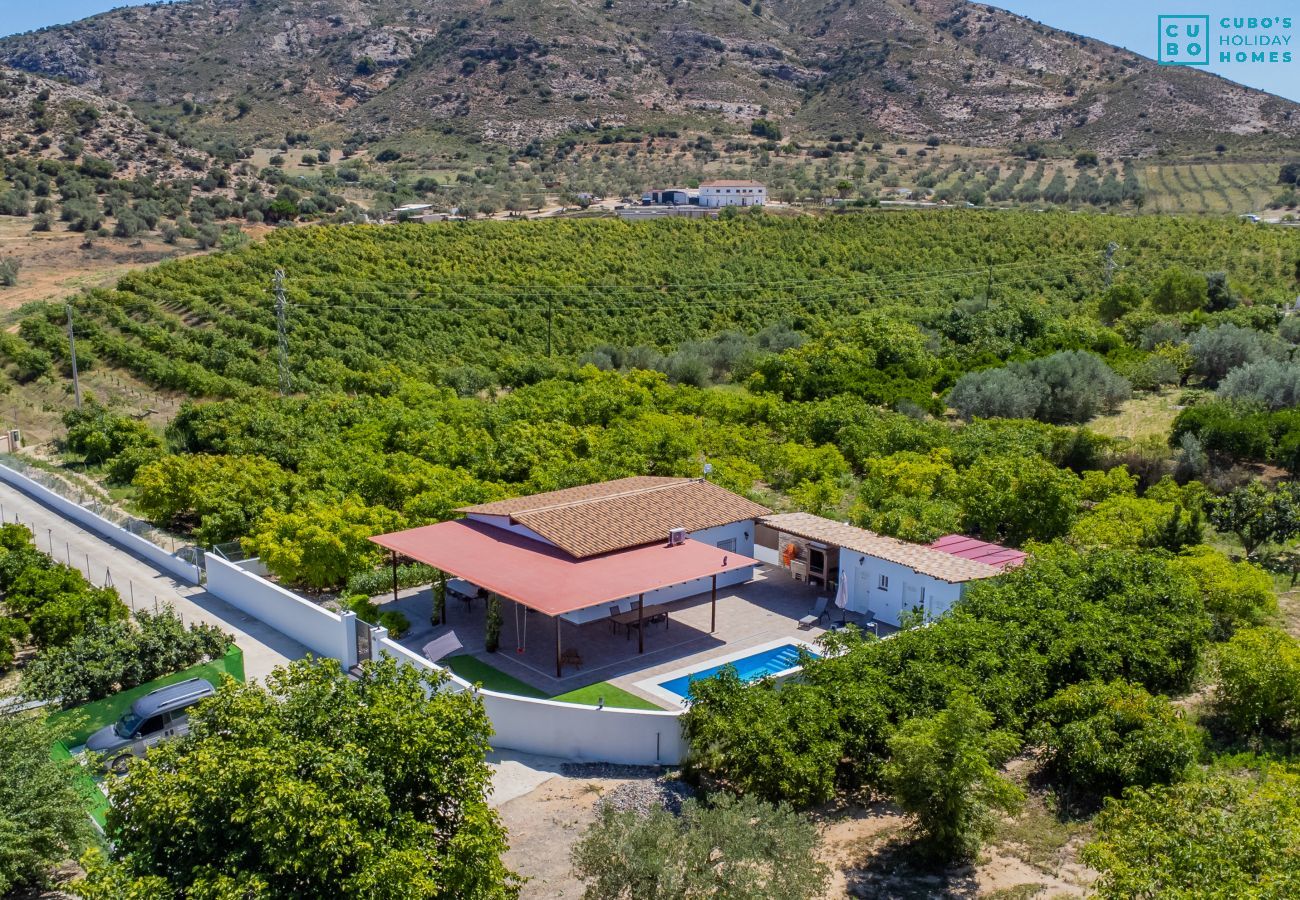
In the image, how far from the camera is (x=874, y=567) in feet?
77.5

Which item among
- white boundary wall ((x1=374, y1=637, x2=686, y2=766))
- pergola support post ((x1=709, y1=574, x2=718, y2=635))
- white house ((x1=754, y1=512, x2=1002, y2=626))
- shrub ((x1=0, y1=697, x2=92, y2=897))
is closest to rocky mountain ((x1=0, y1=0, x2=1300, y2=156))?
white house ((x1=754, y1=512, x2=1002, y2=626))

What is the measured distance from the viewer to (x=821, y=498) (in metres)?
29.4

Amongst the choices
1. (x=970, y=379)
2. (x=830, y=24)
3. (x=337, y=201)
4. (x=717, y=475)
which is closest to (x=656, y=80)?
(x=830, y=24)

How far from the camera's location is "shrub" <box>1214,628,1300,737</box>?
17.9 meters

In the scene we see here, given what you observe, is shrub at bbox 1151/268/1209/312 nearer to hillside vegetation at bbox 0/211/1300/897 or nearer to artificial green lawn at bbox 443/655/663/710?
hillside vegetation at bbox 0/211/1300/897

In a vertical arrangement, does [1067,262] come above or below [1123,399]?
above

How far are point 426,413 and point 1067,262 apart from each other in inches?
1835

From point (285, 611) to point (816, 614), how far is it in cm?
1170

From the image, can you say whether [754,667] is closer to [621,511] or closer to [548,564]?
[548,564]

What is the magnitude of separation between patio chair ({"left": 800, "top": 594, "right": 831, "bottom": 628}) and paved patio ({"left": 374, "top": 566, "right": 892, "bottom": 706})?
0.14 m

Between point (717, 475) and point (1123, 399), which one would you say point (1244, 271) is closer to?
point (1123, 399)

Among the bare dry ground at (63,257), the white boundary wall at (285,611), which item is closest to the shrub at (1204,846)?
the white boundary wall at (285,611)

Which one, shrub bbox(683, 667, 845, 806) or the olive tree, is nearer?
the olive tree

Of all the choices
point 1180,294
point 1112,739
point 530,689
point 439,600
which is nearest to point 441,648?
point 530,689
